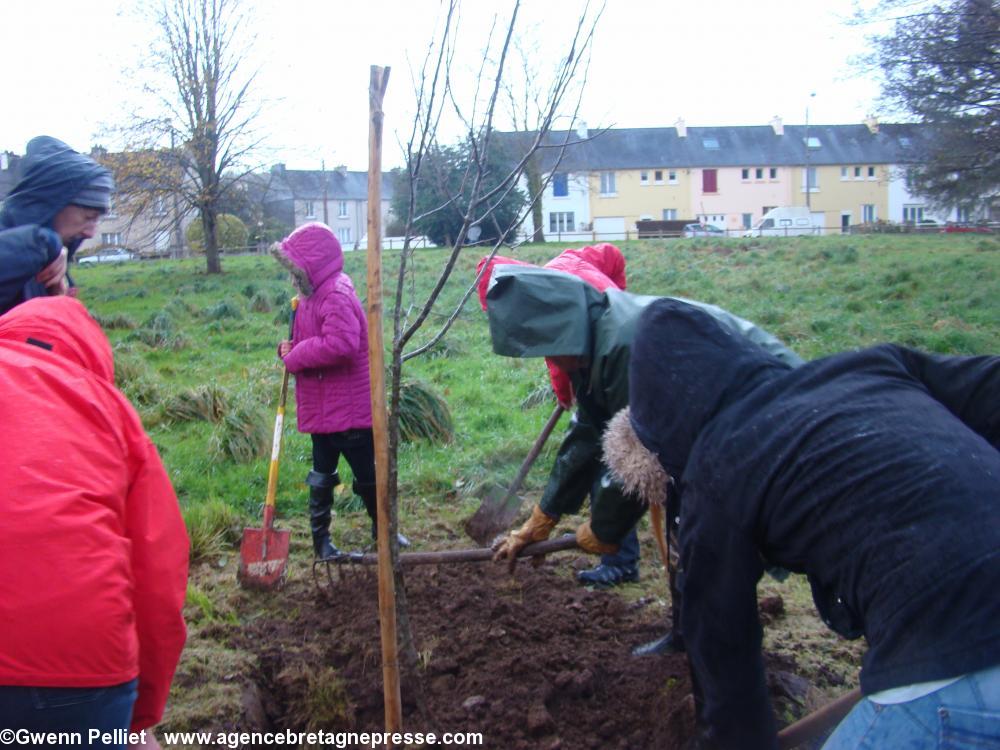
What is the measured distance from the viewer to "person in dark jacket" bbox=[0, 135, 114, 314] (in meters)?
2.16

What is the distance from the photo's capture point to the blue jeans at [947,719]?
56.1 inches

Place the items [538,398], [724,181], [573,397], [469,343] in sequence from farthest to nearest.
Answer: [724,181]
[469,343]
[538,398]
[573,397]

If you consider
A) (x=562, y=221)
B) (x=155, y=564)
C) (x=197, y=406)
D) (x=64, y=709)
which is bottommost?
(x=197, y=406)

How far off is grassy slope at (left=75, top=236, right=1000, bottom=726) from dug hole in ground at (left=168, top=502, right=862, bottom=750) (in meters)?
0.04

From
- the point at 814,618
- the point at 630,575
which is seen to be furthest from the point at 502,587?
the point at 814,618

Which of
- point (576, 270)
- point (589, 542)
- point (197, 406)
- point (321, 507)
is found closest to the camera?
point (589, 542)

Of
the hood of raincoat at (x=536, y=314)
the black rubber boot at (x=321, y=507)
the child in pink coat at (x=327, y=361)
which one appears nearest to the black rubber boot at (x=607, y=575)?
the child in pink coat at (x=327, y=361)

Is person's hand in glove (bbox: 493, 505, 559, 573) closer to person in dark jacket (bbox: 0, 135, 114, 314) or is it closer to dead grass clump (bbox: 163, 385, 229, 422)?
person in dark jacket (bbox: 0, 135, 114, 314)

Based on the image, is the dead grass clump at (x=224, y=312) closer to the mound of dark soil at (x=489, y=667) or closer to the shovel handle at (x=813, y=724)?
the mound of dark soil at (x=489, y=667)

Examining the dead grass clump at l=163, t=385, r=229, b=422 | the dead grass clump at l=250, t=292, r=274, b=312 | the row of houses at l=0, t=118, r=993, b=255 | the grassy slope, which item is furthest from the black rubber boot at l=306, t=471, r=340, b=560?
the row of houses at l=0, t=118, r=993, b=255

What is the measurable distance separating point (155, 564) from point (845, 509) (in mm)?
1321

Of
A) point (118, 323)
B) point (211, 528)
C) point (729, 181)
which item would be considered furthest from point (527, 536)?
point (729, 181)

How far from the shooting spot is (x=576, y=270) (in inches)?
160

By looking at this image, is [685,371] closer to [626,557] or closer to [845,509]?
[845,509]
